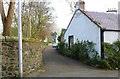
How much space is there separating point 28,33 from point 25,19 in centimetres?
160

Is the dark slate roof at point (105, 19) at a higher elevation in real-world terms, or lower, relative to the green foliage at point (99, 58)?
higher

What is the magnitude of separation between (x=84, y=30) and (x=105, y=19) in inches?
86.0

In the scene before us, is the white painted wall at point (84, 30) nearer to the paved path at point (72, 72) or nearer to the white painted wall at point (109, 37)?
the white painted wall at point (109, 37)

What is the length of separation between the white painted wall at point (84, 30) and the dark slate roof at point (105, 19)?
48cm

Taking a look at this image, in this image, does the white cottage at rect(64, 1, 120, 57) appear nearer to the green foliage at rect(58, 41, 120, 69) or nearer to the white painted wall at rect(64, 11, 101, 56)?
the white painted wall at rect(64, 11, 101, 56)

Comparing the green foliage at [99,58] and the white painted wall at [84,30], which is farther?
the white painted wall at [84,30]

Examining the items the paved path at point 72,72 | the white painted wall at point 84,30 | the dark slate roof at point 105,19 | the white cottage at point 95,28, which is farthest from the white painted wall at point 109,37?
the paved path at point 72,72

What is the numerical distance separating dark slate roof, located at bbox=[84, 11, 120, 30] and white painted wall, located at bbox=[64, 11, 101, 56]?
0.48 metres

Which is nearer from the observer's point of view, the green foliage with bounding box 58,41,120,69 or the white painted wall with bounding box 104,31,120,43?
the green foliage with bounding box 58,41,120,69

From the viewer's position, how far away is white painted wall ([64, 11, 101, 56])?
807 inches

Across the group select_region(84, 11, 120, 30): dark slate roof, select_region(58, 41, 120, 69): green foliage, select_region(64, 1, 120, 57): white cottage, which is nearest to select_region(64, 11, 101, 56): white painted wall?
select_region(64, 1, 120, 57): white cottage

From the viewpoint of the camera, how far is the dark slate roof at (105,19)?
2031cm

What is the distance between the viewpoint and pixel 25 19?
93.7ft

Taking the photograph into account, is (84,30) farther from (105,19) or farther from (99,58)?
(99,58)
